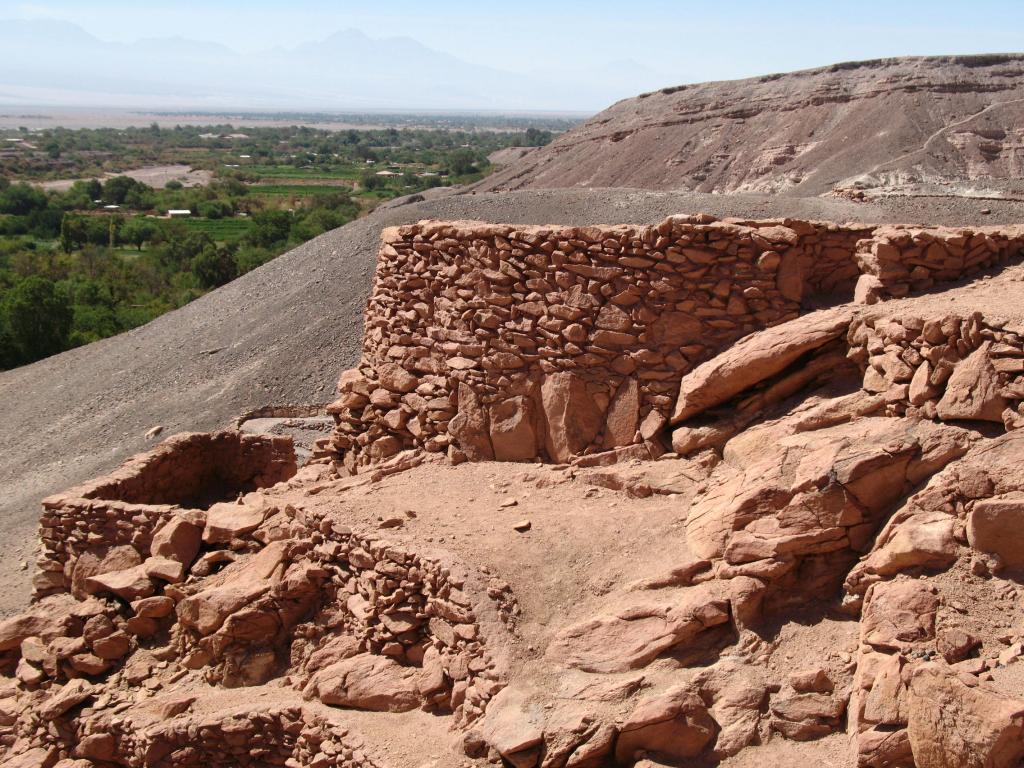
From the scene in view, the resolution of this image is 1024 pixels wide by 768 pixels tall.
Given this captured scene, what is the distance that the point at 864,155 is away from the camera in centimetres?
4234

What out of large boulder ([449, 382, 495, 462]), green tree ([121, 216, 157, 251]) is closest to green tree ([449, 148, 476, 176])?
green tree ([121, 216, 157, 251])

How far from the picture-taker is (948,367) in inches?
276

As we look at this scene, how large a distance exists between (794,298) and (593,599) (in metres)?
3.28

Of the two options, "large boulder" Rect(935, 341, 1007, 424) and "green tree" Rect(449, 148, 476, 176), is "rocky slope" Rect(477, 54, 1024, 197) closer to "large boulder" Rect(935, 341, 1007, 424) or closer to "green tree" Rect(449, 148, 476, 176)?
"large boulder" Rect(935, 341, 1007, 424)

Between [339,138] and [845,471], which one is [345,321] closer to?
[845,471]

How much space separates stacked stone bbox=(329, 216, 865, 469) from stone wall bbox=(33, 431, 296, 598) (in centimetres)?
247

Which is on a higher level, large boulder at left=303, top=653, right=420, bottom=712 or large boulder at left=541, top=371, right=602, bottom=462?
large boulder at left=541, top=371, right=602, bottom=462

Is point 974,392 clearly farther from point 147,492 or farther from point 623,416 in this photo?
point 147,492

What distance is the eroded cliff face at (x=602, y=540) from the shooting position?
6004 mm

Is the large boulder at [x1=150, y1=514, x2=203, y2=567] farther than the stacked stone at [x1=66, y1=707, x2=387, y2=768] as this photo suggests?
Yes

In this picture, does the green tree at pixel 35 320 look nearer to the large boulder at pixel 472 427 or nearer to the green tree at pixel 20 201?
the large boulder at pixel 472 427

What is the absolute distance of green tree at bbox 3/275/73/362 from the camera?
34.5 meters

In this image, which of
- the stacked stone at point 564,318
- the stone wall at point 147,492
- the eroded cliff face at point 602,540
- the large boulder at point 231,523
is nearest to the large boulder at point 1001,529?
the eroded cliff face at point 602,540

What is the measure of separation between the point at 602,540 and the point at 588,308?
7.63ft
